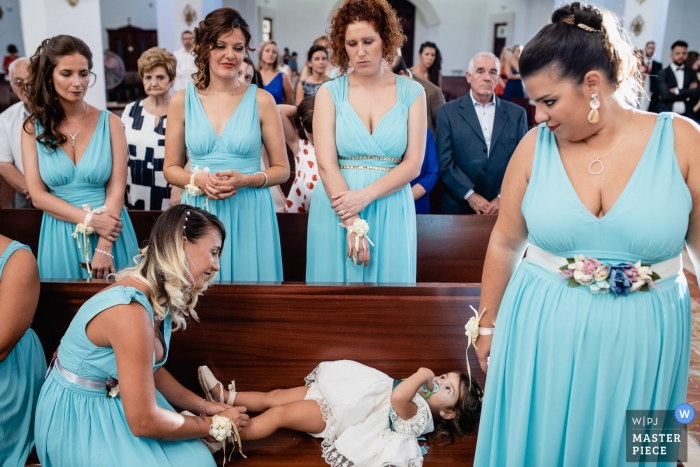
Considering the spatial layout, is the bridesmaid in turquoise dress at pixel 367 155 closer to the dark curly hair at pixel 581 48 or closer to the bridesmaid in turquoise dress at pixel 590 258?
the bridesmaid in turquoise dress at pixel 590 258

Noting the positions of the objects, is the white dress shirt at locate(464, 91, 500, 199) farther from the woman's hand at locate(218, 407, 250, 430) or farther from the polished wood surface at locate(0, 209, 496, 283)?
the woman's hand at locate(218, 407, 250, 430)

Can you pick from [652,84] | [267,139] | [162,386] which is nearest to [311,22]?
[652,84]

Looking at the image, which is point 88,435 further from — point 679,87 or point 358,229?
point 679,87

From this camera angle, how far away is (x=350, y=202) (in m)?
3.08

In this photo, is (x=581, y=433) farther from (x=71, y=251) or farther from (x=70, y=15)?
(x=70, y=15)

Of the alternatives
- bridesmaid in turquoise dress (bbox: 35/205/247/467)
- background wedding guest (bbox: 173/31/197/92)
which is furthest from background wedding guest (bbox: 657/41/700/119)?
bridesmaid in turquoise dress (bbox: 35/205/247/467)

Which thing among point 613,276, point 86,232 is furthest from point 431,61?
point 613,276

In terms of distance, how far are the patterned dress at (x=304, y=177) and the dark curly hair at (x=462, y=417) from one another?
6.43 ft

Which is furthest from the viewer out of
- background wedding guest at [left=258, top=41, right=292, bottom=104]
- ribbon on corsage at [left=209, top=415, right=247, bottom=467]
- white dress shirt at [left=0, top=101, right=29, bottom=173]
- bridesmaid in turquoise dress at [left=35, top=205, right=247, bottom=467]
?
background wedding guest at [left=258, top=41, right=292, bottom=104]

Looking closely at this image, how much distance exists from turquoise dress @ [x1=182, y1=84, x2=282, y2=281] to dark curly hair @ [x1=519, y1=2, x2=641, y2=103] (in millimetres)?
1848

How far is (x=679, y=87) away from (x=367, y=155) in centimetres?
992

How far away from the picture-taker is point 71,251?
3.31 metres

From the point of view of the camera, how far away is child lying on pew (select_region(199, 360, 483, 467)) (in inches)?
97.4

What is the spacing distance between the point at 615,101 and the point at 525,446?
3.27ft
